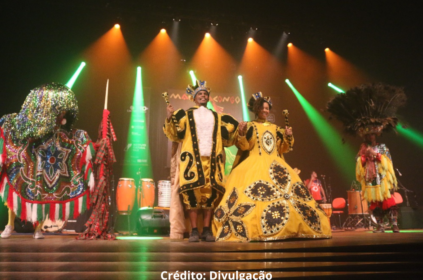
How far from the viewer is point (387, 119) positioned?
19.0ft

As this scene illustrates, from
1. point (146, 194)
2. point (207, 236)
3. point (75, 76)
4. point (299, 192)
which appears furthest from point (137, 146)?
point (299, 192)

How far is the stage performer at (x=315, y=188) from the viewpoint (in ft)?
29.7

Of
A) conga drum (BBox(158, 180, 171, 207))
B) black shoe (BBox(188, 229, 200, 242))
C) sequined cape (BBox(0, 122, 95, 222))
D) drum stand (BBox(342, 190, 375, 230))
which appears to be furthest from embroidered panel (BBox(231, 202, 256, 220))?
drum stand (BBox(342, 190, 375, 230))

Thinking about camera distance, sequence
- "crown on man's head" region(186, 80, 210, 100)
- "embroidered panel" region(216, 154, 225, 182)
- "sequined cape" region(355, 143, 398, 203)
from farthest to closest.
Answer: "sequined cape" region(355, 143, 398, 203) < "crown on man's head" region(186, 80, 210, 100) < "embroidered panel" region(216, 154, 225, 182)

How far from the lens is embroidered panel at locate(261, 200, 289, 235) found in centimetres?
343

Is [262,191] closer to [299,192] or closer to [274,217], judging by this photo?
[274,217]

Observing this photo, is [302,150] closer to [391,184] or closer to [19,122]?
[391,184]

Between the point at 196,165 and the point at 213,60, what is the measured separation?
22.4 ft

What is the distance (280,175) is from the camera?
155 inches

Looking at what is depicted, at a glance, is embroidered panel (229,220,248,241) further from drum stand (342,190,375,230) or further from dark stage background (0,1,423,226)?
drum stand (342,190,375,230)

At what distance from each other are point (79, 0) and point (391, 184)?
786 centimetres

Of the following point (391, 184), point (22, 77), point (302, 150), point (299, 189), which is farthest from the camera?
point (302, 150)

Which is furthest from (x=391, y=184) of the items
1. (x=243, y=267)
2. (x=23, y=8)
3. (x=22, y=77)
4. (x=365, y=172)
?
(x=23, y=8)

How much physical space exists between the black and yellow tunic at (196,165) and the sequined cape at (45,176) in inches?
52.1
